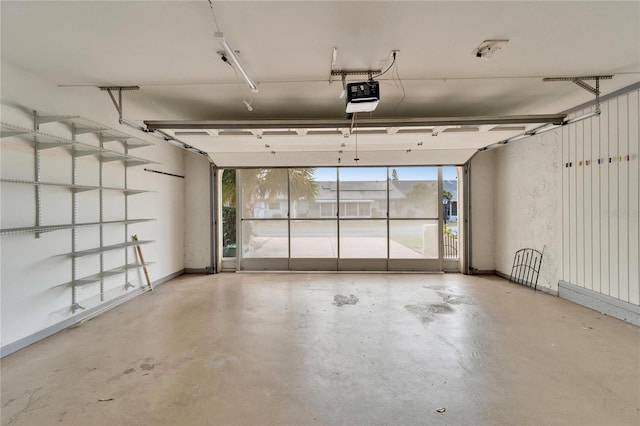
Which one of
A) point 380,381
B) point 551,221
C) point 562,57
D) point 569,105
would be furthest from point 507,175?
point 380,381

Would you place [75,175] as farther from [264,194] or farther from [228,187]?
[264,194]

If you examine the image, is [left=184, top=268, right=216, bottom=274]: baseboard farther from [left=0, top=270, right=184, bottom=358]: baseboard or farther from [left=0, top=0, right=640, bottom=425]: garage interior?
[left=0, top=270, right=184, bottom=358]: baseboard

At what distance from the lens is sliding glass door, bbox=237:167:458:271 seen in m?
5.84

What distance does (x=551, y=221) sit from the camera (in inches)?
166

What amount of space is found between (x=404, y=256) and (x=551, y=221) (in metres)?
2.66

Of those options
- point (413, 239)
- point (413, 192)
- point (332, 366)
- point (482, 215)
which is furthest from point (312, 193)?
point (332, 366)

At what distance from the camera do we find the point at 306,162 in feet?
18.3

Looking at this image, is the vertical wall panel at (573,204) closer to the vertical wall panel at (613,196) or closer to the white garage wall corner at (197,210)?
the vertical wall panel at (613,196)

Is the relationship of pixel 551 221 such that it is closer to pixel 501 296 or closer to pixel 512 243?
pixel 512 243

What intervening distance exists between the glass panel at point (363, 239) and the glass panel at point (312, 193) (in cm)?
51

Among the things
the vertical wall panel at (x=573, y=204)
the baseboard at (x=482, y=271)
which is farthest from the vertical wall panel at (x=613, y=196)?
the baseboard at (x=482, y=271)

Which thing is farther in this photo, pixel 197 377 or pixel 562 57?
pixel 562 57

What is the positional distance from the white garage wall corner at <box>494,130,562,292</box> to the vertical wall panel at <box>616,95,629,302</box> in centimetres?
88

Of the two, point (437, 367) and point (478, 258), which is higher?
point (478, 258)
